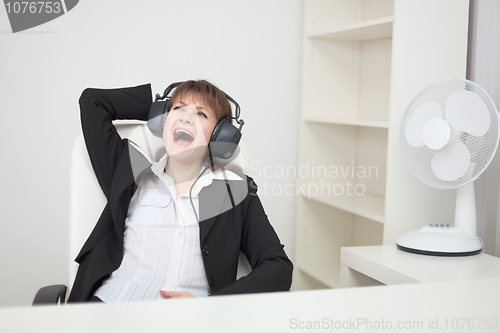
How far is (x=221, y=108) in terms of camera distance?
131 centimetres

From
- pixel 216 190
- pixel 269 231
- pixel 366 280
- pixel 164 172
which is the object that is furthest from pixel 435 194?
pixel 164 172

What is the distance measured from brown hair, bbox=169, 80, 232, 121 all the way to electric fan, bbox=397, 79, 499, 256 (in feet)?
1.99

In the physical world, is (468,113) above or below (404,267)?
above

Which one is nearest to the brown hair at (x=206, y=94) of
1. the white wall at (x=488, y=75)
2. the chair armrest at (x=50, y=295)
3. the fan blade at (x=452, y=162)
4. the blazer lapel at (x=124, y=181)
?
the blazer lapel at (x=124, y=181)

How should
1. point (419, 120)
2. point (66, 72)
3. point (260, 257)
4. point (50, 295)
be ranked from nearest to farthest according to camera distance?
point (50, 295)
point (260, 257)
point (419, 120)
point (66, 72)

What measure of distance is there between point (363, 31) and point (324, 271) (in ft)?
3.67

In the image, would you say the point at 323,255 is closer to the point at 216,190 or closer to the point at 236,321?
the point at 216,190

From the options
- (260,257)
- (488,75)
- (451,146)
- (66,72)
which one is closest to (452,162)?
(451,146)

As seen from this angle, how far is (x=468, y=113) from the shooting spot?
1.34 meters

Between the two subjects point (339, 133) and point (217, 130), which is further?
A: point (339, 133)

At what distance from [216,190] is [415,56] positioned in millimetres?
877

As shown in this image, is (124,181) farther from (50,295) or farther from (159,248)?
(50,295)

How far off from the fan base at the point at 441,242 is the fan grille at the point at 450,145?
146 millimetres

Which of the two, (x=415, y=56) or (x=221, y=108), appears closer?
(x=221, y=108)
